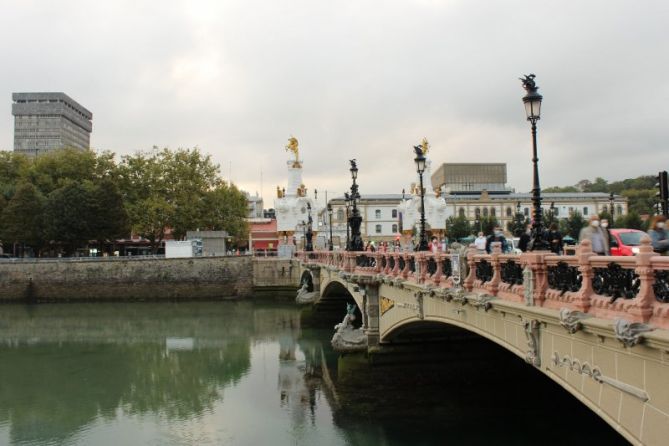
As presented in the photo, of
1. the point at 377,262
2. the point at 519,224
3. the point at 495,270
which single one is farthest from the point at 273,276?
the point at 495,270

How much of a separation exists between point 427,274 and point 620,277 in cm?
683

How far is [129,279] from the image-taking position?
159 feet

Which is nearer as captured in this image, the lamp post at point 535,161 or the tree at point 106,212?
the lamp post at point 535,161

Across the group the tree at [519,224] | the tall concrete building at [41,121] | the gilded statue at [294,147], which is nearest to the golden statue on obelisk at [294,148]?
the gilded statue at [294,147]

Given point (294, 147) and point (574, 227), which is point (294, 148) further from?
point (574, 227)

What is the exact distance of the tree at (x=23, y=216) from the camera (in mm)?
51938

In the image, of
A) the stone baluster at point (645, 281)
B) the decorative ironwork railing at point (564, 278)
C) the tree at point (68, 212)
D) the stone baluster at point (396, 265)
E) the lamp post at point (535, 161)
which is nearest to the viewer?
the stone baluster at point (645, 281)

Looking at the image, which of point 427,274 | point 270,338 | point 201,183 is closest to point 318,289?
point 270,338

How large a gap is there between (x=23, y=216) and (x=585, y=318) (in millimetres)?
54507

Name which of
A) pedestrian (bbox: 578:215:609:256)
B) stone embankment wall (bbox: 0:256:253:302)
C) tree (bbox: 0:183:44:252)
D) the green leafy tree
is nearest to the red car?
pedestrian (bbox: 578:215:609:256)

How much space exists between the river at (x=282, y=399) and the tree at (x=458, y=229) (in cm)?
4215

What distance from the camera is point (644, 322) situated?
5836 mm

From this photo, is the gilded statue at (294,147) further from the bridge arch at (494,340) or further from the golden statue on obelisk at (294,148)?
the bridge arch at (494,340)

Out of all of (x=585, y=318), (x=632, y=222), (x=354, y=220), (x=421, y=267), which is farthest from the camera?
(x=632, y=222)
